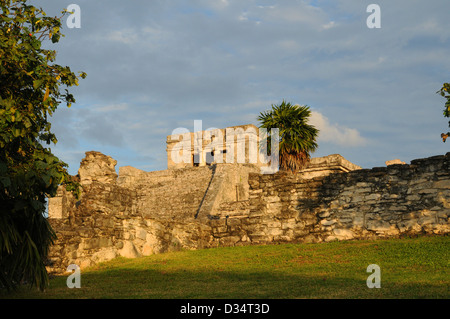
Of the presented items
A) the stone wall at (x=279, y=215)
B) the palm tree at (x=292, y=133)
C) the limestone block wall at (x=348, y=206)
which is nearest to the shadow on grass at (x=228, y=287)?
the stone wall at (x=279, y=215)

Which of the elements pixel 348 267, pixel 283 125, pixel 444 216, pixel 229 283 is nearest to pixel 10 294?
pixel 229 283

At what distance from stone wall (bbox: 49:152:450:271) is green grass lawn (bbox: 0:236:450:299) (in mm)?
781

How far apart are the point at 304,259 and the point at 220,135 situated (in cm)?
2920

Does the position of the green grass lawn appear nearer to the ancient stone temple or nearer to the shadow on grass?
the shadow on grass

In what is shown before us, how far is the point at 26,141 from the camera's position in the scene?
8719 mm

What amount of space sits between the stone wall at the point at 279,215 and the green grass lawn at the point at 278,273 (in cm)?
78

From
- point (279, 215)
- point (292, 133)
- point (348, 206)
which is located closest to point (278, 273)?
point (348, 206)

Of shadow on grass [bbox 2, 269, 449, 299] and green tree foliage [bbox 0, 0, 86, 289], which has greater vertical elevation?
green tree foliage [bbox 0, 0, 86, 289]

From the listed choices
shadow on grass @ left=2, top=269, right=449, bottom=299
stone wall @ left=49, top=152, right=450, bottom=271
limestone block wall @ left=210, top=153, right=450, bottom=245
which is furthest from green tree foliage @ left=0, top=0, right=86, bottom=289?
limestone block wall @ left=210, top=153, right=450, bottom=245

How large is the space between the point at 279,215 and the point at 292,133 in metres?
16.9

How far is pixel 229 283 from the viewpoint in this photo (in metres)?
10.2

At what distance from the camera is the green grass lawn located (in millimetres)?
8812

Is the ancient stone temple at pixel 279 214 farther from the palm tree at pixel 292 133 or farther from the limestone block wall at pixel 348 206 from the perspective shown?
the palm tree at pixel 292 133

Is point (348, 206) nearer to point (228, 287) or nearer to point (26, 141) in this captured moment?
point (228, 287)
